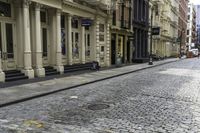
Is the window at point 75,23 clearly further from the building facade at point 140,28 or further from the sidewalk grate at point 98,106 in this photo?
the building facade at point 140,28

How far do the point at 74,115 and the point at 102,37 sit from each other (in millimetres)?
21374

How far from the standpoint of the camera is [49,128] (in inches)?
278

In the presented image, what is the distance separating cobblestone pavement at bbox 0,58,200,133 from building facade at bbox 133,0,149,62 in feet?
94.6

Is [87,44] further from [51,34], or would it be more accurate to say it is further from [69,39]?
[51,34]

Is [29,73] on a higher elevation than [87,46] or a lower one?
lower

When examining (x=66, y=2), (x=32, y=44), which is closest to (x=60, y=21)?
(x=66, y=2)

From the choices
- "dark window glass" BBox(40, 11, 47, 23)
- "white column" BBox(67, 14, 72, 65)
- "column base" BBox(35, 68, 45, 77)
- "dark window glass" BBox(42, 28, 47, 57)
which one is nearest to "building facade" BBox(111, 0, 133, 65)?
"white column" BBox(67, 14, 72, 65)

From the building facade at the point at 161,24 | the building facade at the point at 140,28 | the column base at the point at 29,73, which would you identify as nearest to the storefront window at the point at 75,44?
the column base at the point at 29,73

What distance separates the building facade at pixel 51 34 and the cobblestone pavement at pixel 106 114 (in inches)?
241

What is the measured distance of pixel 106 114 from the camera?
28.0 feet

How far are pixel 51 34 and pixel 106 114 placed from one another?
13391 mm

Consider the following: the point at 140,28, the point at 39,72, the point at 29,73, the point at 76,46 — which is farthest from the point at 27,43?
the point at 140,28

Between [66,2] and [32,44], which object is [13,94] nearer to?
[32,44]

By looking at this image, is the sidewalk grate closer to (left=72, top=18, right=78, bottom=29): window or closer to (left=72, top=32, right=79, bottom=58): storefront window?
(left=72, top=32, right=79, bottom=58): storefront window
